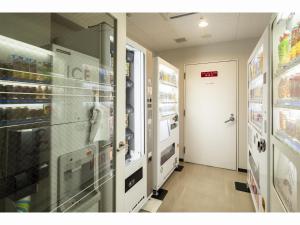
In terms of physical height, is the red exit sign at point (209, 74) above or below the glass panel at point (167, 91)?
above

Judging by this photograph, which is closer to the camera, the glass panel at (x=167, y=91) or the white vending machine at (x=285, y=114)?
the white vending machine at (x=285, y=114)

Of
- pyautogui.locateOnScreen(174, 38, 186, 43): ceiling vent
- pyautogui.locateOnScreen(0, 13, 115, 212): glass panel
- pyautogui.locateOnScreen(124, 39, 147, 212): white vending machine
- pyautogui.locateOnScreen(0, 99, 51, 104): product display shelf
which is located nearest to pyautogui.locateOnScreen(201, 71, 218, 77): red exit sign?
pyautogui.locateOnScreen(174, 38, 186, 43): ceiling vent

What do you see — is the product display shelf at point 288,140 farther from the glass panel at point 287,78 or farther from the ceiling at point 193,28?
the ceiling at point 193,28

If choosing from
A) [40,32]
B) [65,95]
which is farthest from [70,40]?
[65,95]

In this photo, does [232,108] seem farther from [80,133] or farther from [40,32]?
[40,32]

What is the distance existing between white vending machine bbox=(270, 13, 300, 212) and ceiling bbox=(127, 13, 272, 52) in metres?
1.38

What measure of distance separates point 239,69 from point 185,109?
4.47 ft

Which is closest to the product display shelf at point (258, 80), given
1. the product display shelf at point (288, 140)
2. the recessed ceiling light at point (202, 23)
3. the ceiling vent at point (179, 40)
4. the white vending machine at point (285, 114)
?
the white vending machine at point (285, 114)

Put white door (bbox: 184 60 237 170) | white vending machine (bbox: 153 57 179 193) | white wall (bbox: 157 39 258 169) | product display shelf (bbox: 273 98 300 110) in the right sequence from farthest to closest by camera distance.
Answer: white door (bbox: 184 60 237 170) < white wall (bbox: 157 39 258 169) < white vending machine (bbox: 153 57 179 193) < product display shelf (bbox: 273 98 300 110)

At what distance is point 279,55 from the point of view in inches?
47.0

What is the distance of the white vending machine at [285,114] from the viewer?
0.98 meters

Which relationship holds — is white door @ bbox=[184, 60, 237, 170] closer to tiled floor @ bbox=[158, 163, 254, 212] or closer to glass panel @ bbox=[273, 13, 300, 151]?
tiled floor @ bbox=[158, 163, 254, 212]

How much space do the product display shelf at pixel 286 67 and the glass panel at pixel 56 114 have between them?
1.16 meters

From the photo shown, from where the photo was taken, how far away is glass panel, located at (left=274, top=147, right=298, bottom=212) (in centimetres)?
104
